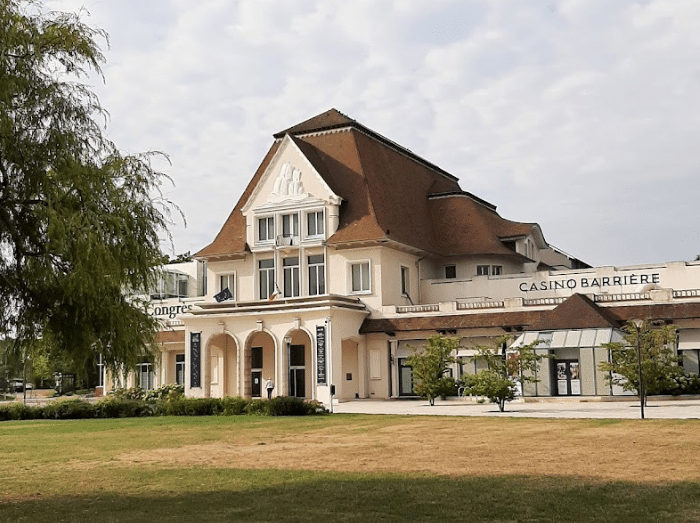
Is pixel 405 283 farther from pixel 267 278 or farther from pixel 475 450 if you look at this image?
pixel 475 450

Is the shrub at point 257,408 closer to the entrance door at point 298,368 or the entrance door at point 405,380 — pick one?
the entrance door at point 405,380

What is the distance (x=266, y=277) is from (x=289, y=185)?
21.4 ft

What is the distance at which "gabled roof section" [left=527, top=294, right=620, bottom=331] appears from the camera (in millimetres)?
50375

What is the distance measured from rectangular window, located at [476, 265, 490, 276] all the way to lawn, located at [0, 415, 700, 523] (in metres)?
33.5

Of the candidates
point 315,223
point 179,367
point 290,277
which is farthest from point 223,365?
point 315,223

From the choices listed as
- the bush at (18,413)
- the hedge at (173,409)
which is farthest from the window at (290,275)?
the bush at (18,413)

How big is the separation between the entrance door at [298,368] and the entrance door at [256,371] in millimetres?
2241

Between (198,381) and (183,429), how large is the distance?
1040 inches

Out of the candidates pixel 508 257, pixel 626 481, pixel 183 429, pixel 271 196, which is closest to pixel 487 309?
pixel 508 257

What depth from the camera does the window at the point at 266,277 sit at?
63006 mm

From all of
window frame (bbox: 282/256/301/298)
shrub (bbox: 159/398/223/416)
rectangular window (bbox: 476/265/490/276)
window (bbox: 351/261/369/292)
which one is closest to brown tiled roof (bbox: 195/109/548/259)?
rectangular window (bbox: 476/265/490/276)

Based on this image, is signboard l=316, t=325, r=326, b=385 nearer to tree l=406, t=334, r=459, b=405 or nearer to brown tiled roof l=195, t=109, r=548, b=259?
brown tiled roof l=195, t=109, r=548, b=259

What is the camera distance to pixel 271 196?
2489 inches

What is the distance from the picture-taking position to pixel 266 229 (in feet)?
209
